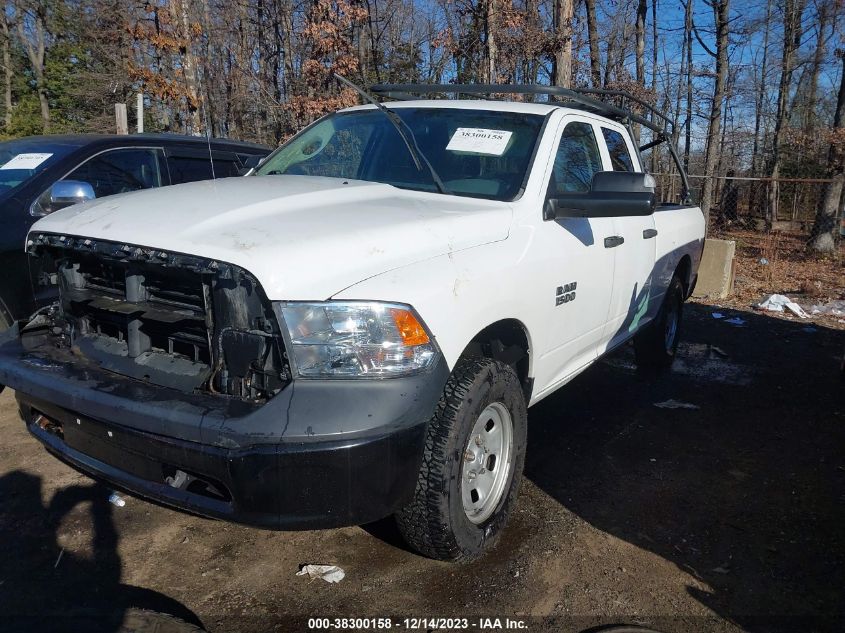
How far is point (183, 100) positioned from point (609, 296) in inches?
418

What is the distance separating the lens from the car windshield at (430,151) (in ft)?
11.5

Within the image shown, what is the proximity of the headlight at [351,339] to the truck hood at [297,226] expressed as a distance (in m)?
0.07

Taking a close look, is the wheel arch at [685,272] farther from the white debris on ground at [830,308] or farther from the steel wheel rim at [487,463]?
the white debris on ground at [830,308]

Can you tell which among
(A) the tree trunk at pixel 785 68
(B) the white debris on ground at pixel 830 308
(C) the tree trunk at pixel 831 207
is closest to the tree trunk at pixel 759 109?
(A) the tree trunk at pixel 785 68

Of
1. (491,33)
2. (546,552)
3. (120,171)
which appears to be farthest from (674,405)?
(491,33)

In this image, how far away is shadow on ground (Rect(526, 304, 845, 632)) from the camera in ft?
9.35

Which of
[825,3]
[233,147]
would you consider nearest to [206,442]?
[233,147]

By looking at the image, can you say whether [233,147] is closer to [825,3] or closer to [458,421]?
[458,421]

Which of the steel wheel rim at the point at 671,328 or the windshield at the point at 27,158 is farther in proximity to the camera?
the steel wheel rim at the point at 671,328

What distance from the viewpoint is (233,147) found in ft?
19.7

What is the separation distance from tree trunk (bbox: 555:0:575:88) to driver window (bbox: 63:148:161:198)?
24.8ft

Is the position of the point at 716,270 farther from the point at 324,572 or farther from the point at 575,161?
the point at 324,572

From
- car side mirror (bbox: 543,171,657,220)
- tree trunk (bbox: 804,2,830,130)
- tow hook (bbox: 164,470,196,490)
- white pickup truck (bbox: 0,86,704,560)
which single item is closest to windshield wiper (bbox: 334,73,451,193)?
white pickup truck (bbox: 0,86,704,560)

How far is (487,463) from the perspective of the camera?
2984 millimetres
